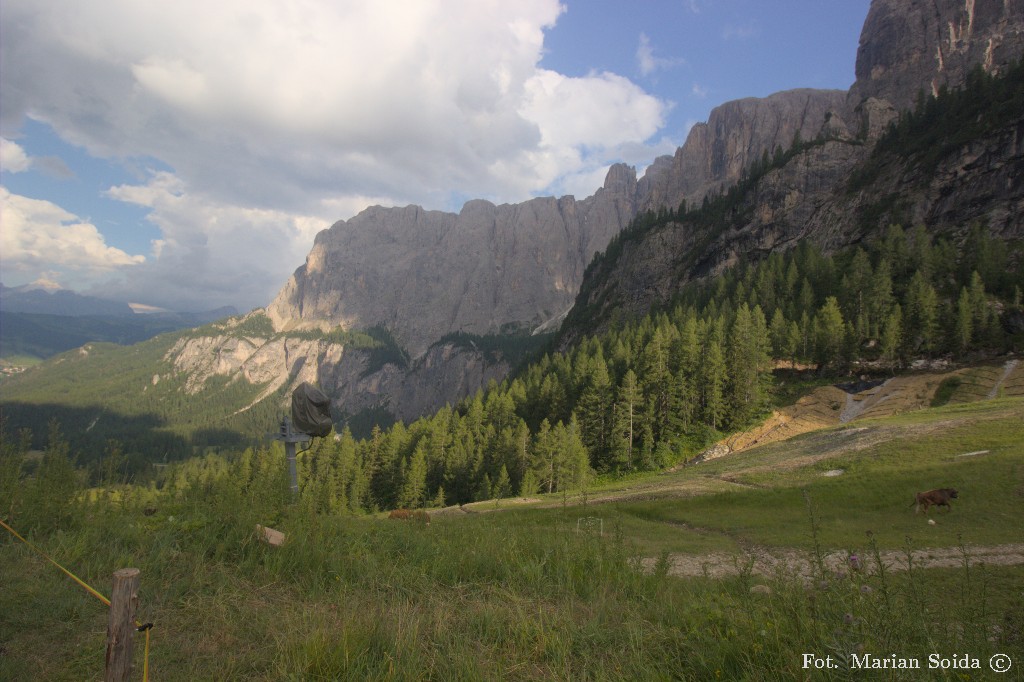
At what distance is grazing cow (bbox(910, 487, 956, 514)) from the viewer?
61.9ft

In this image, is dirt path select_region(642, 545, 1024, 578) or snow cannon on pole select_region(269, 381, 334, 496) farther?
snow cannon on pole select_region(269, 381, 334, 496)

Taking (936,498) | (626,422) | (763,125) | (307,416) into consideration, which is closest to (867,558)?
(936,498)


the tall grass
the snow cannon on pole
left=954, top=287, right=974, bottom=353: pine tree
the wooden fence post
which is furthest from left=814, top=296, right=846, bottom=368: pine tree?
the wooden fence post

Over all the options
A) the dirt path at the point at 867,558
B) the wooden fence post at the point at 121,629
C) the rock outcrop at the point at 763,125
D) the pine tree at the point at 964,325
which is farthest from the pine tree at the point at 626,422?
the rock outcrop at the point at 763,125

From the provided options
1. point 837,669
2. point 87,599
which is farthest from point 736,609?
point 87,599

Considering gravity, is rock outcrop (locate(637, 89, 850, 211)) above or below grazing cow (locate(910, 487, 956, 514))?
above

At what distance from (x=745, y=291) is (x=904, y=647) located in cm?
9164

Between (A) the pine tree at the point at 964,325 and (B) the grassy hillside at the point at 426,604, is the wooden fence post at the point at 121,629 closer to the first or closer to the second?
(B) the grassy hillside at the point at 426,604

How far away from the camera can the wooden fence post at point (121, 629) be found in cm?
395

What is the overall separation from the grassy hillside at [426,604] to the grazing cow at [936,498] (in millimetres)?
7775

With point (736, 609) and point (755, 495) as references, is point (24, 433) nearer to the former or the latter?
point (736, 609)

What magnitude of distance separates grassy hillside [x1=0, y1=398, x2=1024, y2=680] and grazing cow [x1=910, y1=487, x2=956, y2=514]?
25.5 feet

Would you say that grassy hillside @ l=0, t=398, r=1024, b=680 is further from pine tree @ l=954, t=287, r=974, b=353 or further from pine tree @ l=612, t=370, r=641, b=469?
pine tree @ l=954, t=287, r=974, b=353

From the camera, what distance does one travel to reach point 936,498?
18969mm
